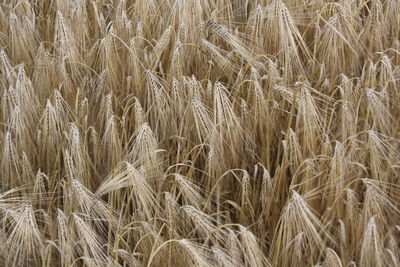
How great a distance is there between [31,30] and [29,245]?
2.27 ft

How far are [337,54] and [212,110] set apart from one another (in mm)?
292

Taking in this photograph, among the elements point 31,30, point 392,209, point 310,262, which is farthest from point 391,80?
point 31,30

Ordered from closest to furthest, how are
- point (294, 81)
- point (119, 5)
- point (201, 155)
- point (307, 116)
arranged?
point (307, 116)
point (201, 155)
point (294, 81)
point (119, 5)

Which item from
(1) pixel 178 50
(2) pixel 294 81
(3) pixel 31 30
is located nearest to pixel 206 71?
(1) pixel 178 50

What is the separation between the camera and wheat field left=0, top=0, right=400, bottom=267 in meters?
1.23

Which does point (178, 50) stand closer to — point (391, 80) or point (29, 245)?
point (391, 80)

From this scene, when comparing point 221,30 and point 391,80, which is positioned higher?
point 221,30

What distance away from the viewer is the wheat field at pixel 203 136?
1.23 metres

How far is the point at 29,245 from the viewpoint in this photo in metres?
1.24

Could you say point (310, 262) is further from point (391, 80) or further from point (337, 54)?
point (337, 54)

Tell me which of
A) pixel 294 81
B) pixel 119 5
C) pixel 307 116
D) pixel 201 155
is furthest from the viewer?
pixel 119 5

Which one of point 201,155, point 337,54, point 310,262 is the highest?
point 337,54

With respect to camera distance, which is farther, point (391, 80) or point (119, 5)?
point (119, 5)

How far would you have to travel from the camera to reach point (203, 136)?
4.69 feet
